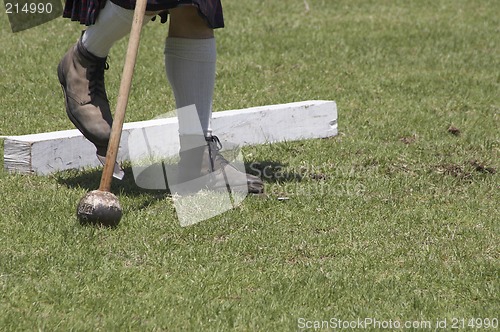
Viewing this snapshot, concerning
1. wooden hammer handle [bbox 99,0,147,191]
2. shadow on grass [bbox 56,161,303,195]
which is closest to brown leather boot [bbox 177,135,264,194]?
shadow on grass [bbox 56,161,303,195]

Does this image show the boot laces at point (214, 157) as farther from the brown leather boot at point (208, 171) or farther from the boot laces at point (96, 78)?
the boot laces at point (96, 78)

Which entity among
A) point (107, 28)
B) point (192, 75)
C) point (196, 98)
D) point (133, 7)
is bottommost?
point (196, 98)

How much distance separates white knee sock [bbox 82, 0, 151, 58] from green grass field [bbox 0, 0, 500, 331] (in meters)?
0.69

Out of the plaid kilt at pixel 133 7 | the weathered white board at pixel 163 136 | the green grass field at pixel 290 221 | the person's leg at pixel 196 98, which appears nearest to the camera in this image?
the green grass field at pixel 290 221

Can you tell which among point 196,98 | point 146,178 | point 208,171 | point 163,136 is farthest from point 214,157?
point 163,136

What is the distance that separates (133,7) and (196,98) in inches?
24.1

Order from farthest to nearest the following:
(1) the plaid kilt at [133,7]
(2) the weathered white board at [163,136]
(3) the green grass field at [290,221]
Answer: (2) the weathered white board at [163,136]
(1) the plaid kilt at [133,7]
(3) the green grass field at [290,221]

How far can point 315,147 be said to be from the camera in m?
5.71

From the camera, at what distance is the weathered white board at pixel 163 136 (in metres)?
4.89

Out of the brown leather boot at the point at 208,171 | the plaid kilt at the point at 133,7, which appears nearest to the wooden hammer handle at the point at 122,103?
the plaid kilt at the point at 133,7

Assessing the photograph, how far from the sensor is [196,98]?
4.74 meters

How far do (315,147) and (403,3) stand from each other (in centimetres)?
534

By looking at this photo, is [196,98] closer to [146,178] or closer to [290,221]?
[146,178]

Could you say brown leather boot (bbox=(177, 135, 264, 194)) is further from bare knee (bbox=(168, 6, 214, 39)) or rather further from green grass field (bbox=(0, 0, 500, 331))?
bare knee (bbox=(168, 6, 214, 39))
